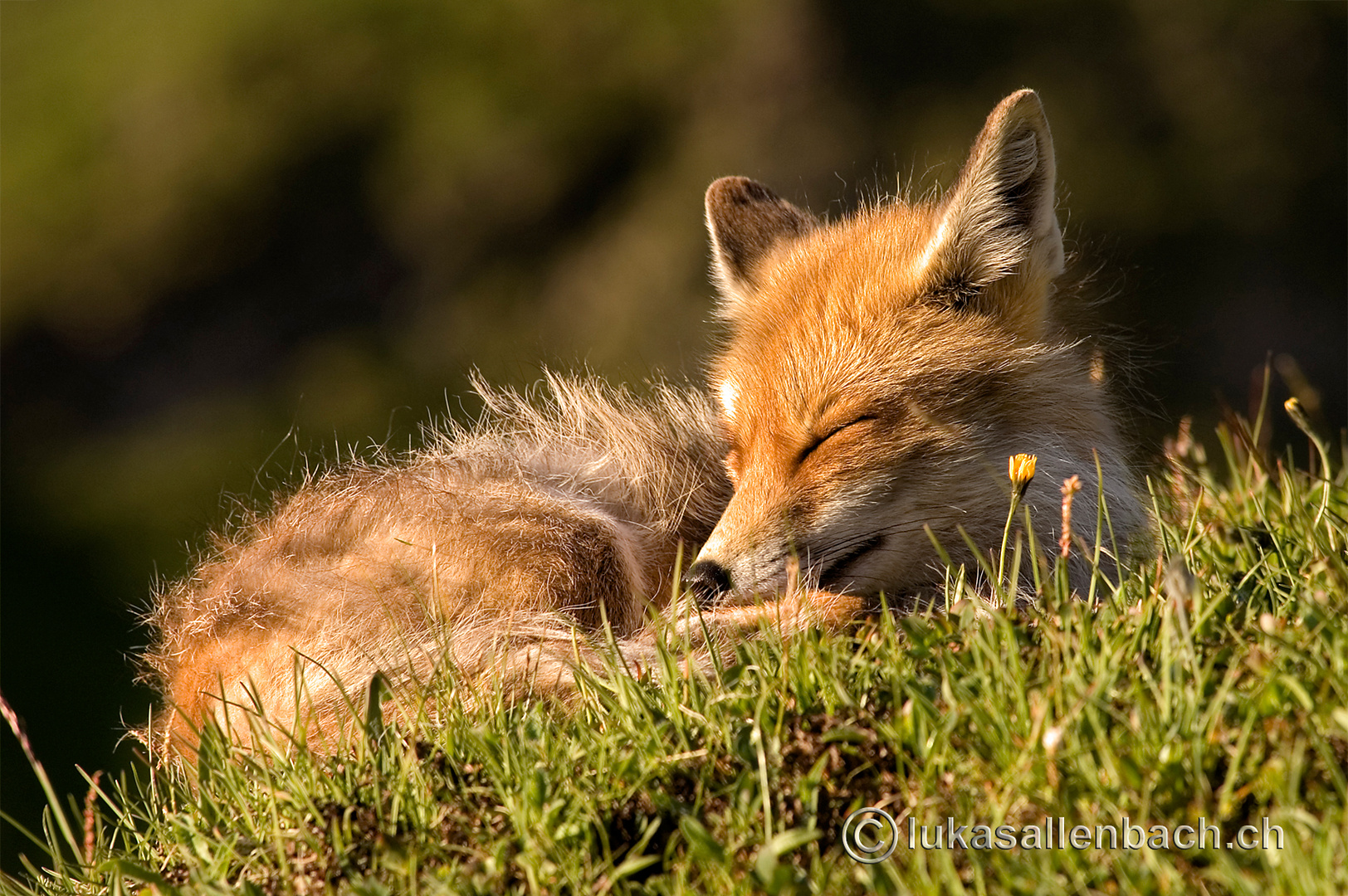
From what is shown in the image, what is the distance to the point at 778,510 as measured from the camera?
3.39m

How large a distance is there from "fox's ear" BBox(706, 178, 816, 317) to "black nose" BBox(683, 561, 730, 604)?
1.52 metres

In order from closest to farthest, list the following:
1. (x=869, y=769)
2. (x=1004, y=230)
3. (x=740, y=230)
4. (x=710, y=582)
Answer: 1. (x=869, y=769)
2. (x=710, y=582)
3. (x=1004, y=230)
4. (x=740, y=230)

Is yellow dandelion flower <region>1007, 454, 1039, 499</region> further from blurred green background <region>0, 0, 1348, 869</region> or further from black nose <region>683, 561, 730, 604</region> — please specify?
blurred green background <region>0, 0, 1348, 869</region>

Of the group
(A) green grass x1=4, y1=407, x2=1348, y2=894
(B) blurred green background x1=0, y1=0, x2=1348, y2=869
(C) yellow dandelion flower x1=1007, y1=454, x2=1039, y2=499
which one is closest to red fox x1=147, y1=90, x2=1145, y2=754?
(A) green grass x1=4, y1=407, x2=1348, y2=894

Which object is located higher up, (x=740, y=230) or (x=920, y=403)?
(x=740, y=230)

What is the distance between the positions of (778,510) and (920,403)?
59 cm

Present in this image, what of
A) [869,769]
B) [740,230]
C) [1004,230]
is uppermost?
[740,230]

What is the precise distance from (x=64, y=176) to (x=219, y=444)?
4.46 meters

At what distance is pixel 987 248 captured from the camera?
3.65m

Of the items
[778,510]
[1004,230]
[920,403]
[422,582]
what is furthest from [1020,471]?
[422,582]

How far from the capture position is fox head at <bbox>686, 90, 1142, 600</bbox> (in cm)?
340

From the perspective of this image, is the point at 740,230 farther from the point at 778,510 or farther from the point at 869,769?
the point at 869,769

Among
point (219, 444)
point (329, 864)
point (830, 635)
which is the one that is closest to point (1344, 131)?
point (830, 635)

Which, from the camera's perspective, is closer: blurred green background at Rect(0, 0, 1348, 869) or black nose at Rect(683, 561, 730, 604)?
black nose at Rect(683, 561, 730, 604)
